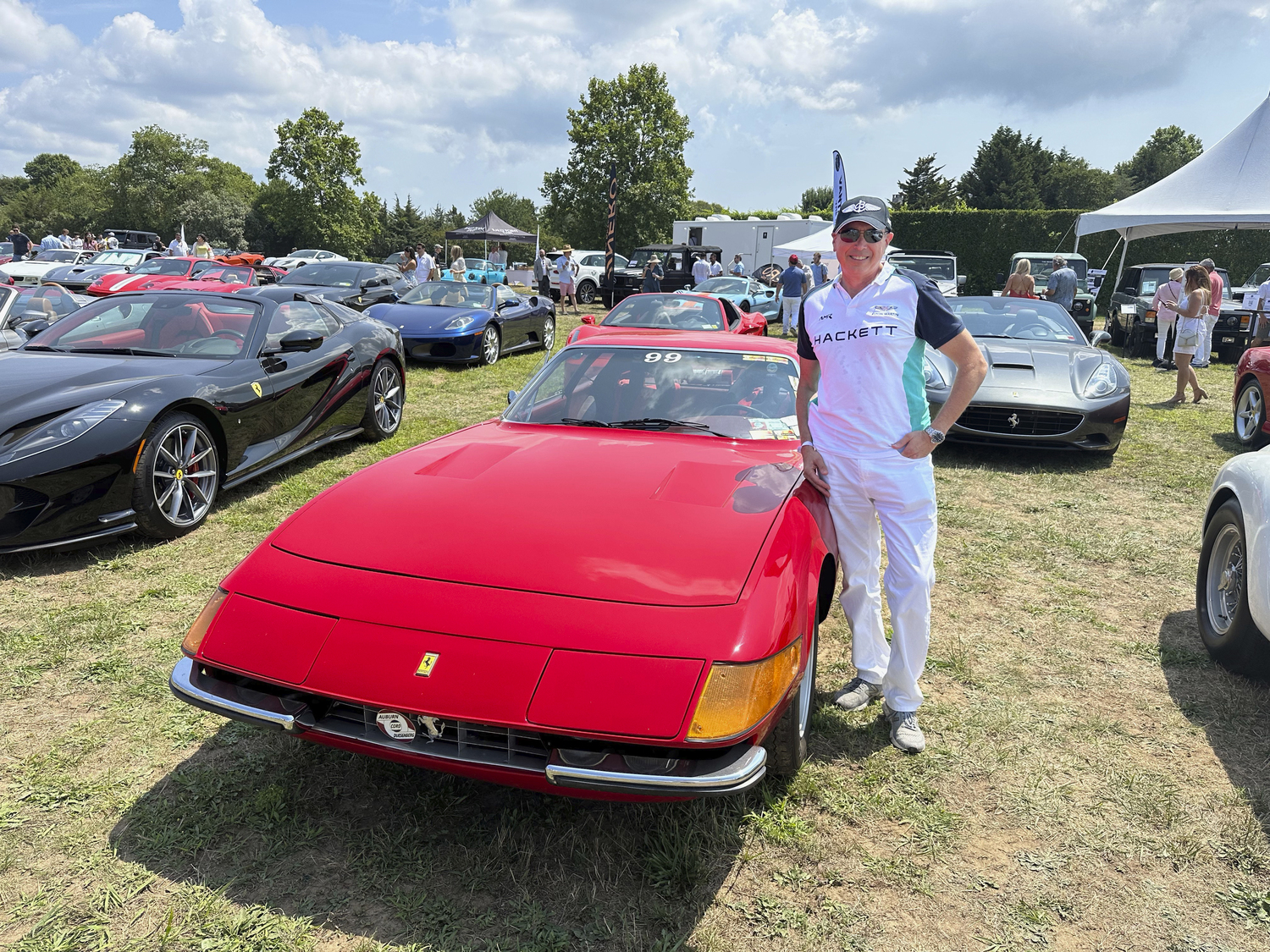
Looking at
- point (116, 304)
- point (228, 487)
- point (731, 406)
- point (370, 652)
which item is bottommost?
point (228, 487)

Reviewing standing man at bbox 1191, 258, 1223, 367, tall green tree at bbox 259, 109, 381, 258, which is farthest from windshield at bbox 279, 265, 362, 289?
tall green tree at bbox 259, 109, 381, 258

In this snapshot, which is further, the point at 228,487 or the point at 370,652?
the point at 228,487

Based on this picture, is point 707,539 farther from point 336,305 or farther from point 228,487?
point 336,305

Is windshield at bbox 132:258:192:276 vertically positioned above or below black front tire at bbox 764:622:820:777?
above

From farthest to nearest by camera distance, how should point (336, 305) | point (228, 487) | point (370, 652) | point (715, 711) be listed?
point (336, 305) < point (228, 487) < point (370, 652) < point (715, 711)

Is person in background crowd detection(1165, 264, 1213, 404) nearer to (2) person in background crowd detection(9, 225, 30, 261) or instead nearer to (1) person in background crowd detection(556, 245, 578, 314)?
(1) person in background crowd detection(556, 245, 578, 314)

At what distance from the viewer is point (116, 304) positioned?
5.81 metres

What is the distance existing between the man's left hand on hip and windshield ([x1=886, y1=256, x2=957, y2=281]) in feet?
51.4

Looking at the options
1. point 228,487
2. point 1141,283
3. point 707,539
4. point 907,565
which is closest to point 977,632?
point 907,565

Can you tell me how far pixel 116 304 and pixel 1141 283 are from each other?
18.2 meters

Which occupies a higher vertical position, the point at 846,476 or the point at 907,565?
the point at 846,476

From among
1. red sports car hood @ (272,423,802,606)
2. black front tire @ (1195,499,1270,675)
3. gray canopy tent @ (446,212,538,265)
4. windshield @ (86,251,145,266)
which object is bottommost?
black front tire @ (1195,499,1270,675)

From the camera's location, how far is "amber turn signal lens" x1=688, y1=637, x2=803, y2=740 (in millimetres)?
1929

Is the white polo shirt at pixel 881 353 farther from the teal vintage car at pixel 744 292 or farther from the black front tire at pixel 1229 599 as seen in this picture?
the teal vintage car at pixel 744 292
